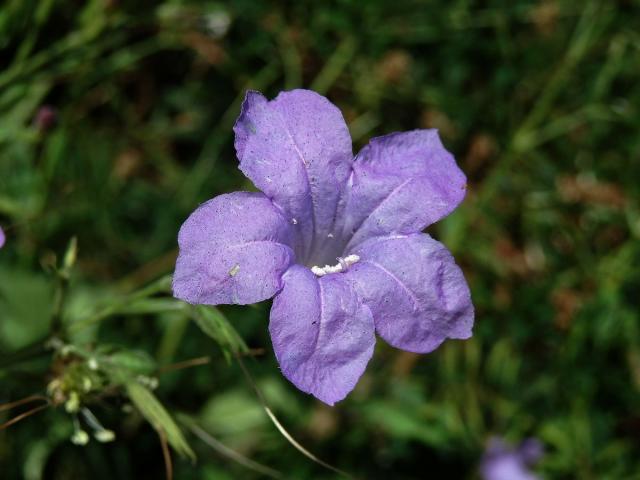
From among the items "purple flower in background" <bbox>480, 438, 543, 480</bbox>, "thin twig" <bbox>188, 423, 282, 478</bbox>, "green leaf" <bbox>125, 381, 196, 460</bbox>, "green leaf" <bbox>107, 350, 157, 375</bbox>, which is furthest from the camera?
"purple flower in background" <bbox>480, 438, 543, 480</bbox>

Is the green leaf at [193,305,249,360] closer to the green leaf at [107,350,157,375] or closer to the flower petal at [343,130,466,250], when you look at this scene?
the green leaf at [107,350,157,375]

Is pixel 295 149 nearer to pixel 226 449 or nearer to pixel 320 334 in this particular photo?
pixel 320 334

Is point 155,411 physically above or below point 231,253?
below

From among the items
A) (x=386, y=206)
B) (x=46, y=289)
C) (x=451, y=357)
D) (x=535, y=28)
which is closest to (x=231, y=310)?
(x=46, y=289)

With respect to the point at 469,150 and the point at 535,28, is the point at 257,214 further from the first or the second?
the point at 535,28

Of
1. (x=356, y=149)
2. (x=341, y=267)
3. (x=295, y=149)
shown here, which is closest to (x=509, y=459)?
(x=356, y=149)

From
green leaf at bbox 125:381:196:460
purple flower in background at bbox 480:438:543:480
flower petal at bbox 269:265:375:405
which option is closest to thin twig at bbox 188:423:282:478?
green leaf at bbox 125:381:196:460
